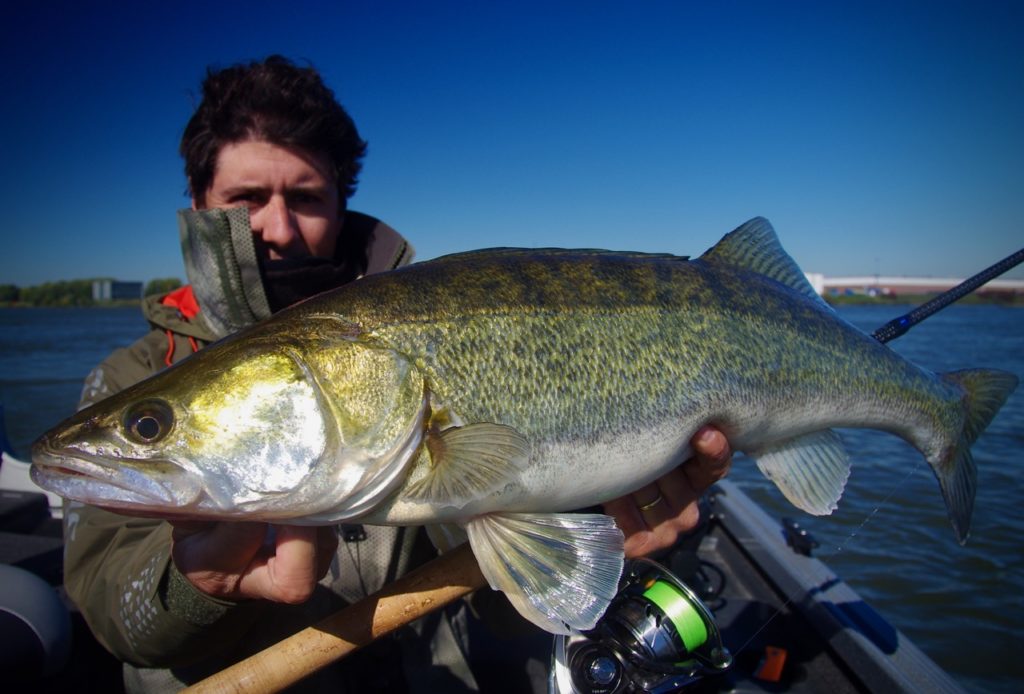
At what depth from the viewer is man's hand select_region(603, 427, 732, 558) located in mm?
2416

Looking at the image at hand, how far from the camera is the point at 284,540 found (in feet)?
5.54

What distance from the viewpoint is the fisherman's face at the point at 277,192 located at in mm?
2877

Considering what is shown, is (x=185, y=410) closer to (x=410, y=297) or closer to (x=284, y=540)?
(x=284, y=540)

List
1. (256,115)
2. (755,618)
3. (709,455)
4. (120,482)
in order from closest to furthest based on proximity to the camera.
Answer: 1. (120,482)
2. (709,455)
3. (256,115)
4. (755,618)

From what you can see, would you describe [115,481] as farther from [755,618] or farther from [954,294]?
[755,618]

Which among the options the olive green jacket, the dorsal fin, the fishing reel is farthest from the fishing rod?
the olive green jacket

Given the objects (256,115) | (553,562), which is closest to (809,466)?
(553,562)

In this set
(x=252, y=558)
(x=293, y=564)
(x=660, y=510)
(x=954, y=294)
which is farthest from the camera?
(x=954, y=294)

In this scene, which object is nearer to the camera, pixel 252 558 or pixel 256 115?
pixel 252 558

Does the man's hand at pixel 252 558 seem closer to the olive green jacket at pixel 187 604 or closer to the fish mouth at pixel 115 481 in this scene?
the olive green jacket at pixel 187 604

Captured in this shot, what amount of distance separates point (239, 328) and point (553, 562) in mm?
1927

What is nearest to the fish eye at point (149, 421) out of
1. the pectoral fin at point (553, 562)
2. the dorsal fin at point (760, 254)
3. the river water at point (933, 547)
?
the pectoral fin at point (553, 562)

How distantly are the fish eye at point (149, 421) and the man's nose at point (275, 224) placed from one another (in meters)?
1.51

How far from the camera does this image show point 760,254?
8.70 ft
